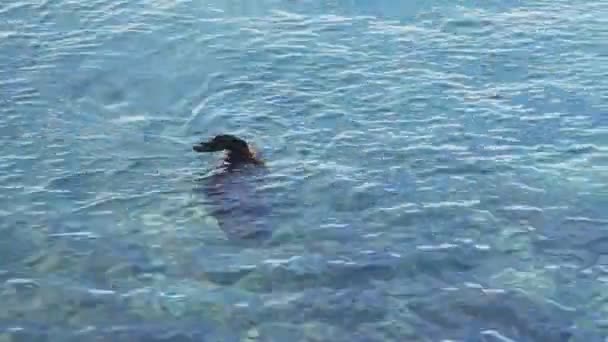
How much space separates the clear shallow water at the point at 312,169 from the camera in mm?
14172

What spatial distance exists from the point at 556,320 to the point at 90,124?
1031cm

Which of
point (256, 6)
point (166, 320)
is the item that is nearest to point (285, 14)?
point (256, 6)

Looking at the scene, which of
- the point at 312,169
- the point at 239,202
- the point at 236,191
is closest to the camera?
the point at 239,202

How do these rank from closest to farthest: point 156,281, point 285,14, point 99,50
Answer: point 156,281, point 99,50, point 285,14

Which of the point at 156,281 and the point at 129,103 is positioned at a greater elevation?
the point at 129,103

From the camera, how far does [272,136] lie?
19.2 meters

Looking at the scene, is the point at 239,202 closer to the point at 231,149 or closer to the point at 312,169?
the point at 231,149

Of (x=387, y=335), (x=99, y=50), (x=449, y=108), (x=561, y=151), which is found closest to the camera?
(x=387, y=335)

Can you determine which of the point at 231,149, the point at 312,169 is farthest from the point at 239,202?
the point at 312,169

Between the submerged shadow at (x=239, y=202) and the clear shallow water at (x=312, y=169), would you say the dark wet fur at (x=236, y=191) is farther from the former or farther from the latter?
the clear shallow water at (x=312, y=169)

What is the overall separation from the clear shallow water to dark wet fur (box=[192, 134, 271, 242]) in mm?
135

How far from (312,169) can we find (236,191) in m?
1.63

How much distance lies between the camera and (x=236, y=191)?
17.2 m

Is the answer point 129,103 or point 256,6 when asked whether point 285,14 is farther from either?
point 129,103
